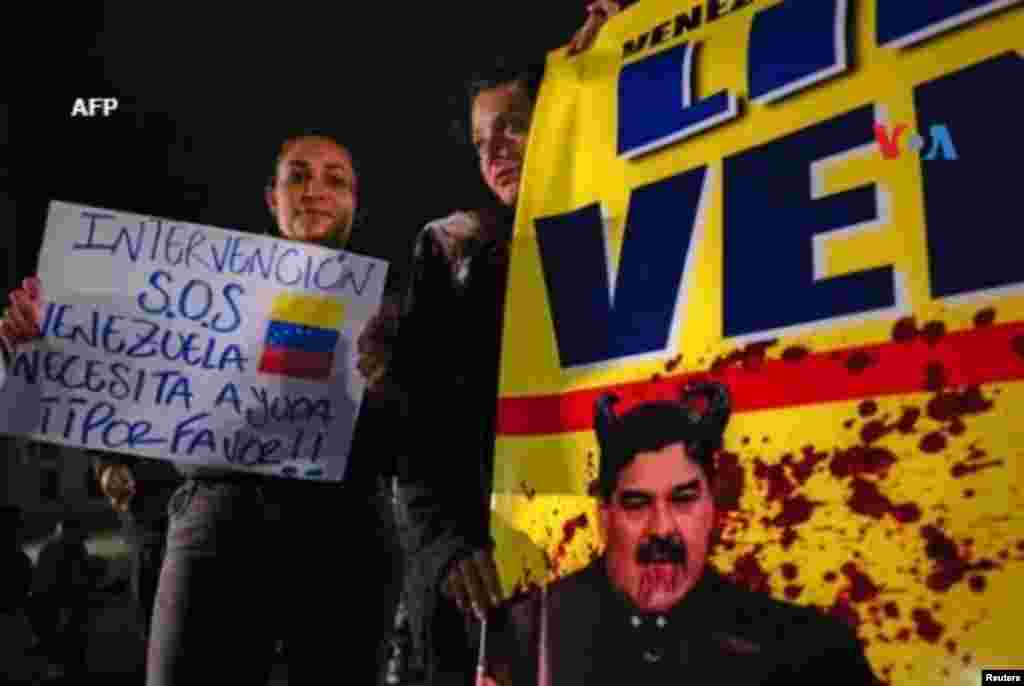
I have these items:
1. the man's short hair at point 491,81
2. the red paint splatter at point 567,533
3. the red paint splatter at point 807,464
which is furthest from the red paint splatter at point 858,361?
the man's short hair at point 491,81

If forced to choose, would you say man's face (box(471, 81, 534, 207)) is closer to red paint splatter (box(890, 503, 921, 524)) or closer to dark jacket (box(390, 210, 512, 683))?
dark jacket (box(390, 210, 512, 683))

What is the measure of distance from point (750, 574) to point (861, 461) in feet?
0.74

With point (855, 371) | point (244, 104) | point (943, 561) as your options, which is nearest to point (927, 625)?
point (943, 561)

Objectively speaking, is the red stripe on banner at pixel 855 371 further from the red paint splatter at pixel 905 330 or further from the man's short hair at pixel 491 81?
the man's short hair at pixel 491 81

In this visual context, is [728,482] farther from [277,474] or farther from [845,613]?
[277,474]

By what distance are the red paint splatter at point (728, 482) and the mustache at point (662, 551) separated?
0.28ft

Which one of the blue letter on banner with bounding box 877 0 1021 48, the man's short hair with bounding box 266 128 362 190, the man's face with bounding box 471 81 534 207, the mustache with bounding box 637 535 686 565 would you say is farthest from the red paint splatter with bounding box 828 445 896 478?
the man's short hair with bounding box 266 128 362 190

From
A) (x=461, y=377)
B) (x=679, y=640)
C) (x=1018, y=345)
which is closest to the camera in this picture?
(x=1018, y=345)

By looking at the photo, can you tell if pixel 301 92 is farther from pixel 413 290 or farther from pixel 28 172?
pixel 28 172

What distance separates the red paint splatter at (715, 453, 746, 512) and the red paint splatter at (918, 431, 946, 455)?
0.83 feet

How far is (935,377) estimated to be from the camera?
114cm

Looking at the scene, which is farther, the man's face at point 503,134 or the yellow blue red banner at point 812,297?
A: the man's face at point 503,134

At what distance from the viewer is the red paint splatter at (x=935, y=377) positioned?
1.13 meters

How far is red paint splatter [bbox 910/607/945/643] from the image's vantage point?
1.13 m
